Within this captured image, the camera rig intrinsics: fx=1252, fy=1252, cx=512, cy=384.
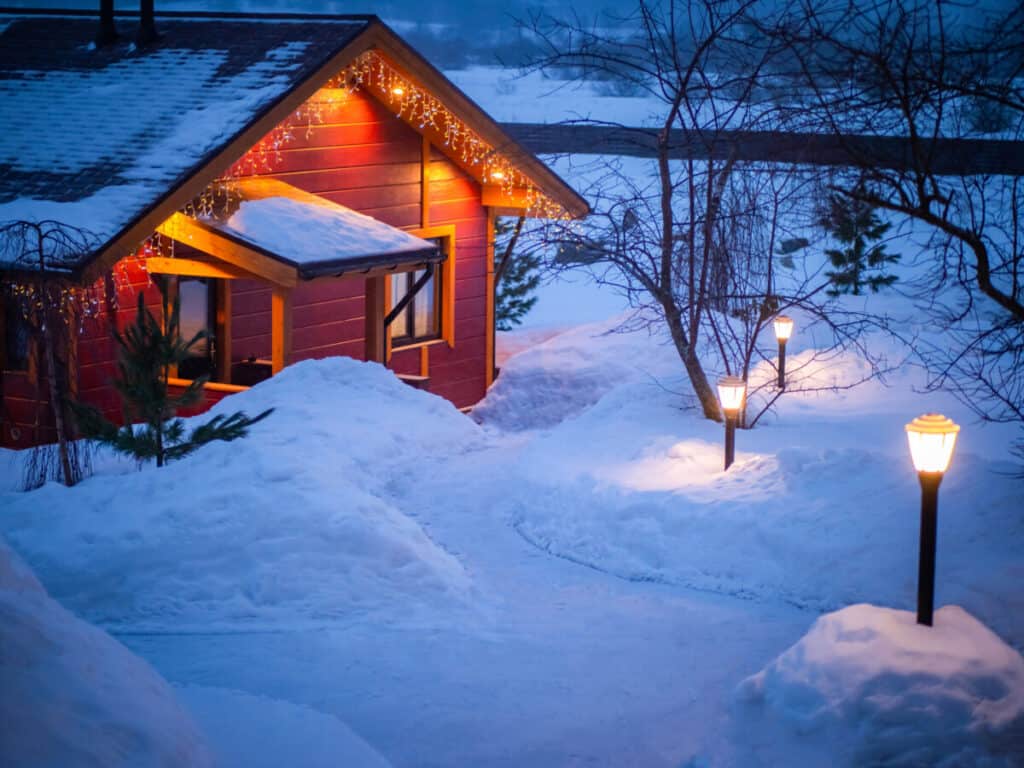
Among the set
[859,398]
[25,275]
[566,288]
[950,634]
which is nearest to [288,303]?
[25,275]

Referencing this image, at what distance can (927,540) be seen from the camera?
279 inches

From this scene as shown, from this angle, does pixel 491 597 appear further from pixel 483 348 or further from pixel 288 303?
pixel 483 348

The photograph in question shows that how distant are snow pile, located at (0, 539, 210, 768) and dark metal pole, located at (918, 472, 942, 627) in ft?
12.7

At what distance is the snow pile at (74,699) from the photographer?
4.36m

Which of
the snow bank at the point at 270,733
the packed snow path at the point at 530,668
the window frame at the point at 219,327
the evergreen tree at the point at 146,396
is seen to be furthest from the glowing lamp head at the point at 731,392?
the window frame at the point at 219,327

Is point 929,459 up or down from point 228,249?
down

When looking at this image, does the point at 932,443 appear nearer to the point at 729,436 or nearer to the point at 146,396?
the point at 729,436

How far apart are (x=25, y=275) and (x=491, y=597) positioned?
5561 millimetres

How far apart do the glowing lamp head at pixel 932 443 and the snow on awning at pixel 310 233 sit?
25.0 feet

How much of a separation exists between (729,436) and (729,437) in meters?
0.01

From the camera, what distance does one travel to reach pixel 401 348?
674 inches

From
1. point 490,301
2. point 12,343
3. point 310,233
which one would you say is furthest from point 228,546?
point 490,301

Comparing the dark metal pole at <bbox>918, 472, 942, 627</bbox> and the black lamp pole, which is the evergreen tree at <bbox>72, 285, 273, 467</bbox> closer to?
the black lamp pole

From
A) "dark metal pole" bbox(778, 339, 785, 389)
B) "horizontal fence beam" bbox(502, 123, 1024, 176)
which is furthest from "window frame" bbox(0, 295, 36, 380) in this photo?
"dark metal pole" bbox(778, 339, 785, 389)
